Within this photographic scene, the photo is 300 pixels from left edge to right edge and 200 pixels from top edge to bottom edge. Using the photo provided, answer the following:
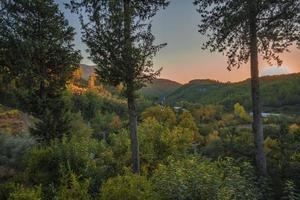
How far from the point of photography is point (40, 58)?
82.0 ft

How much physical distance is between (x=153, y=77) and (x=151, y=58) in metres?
0.81

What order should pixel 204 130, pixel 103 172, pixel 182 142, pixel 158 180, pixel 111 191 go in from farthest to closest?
pixel 204 130, pixel 182 142, pixel 103 172, pixel 158 180, pixel 111 191

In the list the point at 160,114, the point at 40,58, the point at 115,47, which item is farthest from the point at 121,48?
the point at 160,114

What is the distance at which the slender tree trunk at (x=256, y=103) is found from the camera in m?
15.5

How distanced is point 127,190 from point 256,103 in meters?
9.23

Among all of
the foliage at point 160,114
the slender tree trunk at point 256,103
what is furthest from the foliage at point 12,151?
the foliage at point 160,114

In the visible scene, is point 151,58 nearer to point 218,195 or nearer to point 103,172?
point 103,172

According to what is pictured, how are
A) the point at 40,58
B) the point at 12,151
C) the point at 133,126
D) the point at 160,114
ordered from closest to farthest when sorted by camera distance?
the point at 133,126, the point at 12,151, the point at 40,58, the point at 160,114

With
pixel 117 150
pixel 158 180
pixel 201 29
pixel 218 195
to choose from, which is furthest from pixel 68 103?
pixel 218 195

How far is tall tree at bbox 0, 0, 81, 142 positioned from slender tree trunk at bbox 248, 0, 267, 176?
43.0ft

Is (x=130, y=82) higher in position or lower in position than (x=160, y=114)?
higher

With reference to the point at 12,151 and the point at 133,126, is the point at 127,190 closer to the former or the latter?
the point at 133,126

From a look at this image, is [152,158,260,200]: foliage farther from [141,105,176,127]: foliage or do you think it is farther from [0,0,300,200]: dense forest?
[141,105,176,127]: foliage

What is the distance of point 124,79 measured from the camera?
16156mm
